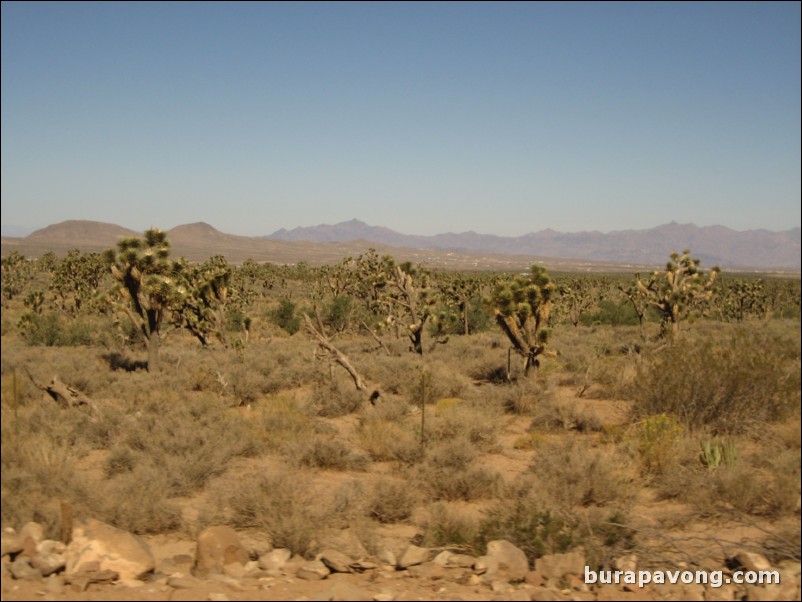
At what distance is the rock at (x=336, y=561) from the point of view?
5.73 meters

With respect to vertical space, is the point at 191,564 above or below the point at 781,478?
below

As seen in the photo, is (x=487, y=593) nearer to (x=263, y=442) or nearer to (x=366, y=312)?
(x=263, y=442)

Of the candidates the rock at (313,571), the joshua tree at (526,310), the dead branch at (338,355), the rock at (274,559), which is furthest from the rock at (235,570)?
the joshua tree at (526,310)

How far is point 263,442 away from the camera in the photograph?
10477 millimetres

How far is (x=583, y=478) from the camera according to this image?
7895 mm

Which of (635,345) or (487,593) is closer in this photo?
(487,593)

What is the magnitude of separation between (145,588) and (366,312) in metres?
29.3

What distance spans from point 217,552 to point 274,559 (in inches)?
22.2

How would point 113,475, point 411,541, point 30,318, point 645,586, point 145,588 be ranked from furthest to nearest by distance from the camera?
1. point 30,318
2. point 113,475
3. point 411,541
4. point 645,586
5. point 145,588

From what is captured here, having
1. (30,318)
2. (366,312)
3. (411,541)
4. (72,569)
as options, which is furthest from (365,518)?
(366,312)

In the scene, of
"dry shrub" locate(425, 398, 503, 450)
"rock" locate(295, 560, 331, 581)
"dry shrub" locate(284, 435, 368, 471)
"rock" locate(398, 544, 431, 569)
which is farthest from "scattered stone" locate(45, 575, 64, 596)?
"dry shrub" locate(425, 398, 503, 450)

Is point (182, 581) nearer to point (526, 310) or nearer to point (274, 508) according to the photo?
point (274, 508)

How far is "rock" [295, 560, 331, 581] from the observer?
5543mm

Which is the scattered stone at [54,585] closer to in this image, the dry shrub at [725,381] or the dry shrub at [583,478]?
the dry shrub at [583,478]
